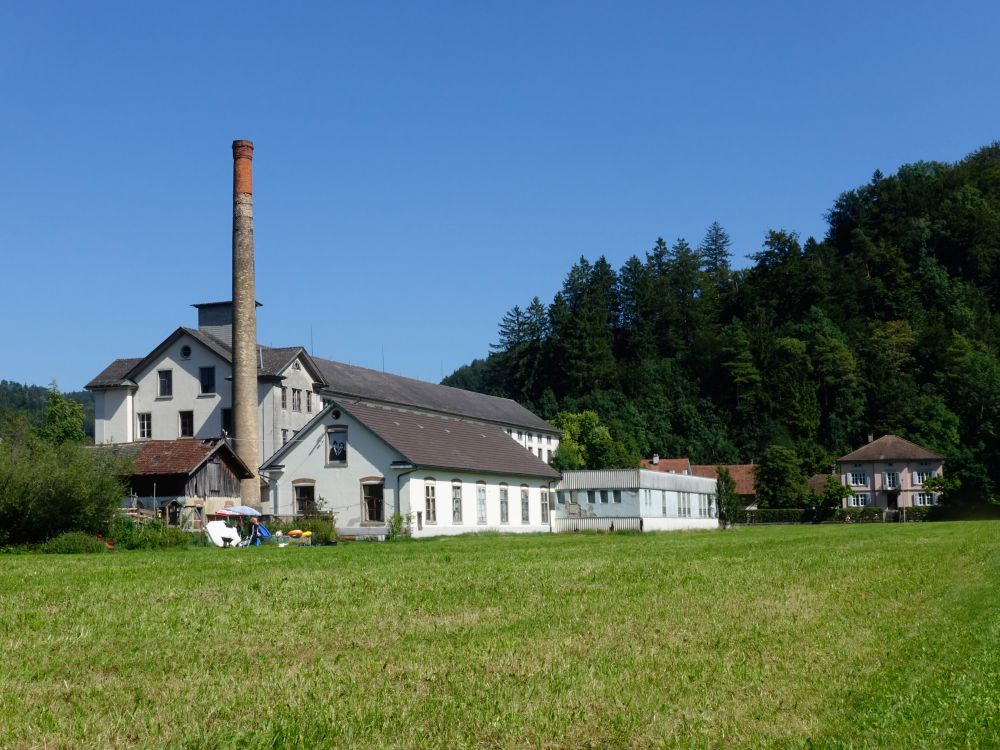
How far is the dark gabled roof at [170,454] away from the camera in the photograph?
46.7m

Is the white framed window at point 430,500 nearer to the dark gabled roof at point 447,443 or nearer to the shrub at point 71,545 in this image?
the dark gabled roof at point 447,443

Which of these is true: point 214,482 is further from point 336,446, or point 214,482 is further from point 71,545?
point 71,545

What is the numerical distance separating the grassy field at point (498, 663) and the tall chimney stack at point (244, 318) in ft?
139

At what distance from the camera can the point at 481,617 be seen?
37.9 ft

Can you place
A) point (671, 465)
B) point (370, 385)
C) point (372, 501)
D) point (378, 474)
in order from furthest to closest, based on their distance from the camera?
point (671, 465)
point (370, 385)
point (372, 501)
point (378, 474)

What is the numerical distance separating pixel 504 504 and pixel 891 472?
6611 cm

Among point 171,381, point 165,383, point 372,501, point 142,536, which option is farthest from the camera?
point 165,383

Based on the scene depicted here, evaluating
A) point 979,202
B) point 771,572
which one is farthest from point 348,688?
point 979,202

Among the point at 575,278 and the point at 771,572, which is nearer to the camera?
the point at 771,572

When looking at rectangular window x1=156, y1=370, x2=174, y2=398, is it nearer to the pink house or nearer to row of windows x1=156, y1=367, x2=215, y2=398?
row of windows x1=156, y1=367, x2=215, y2=398

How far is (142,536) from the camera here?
31.9 meters

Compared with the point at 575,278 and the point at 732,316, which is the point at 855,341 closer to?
the point at 732,316

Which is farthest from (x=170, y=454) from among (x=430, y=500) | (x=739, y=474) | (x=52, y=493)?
(x=739, y=474)

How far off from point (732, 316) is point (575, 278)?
21.7 meters
